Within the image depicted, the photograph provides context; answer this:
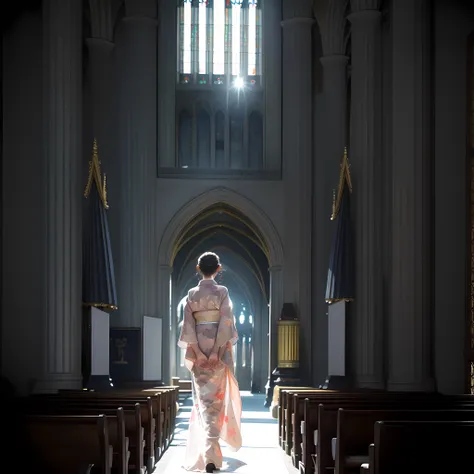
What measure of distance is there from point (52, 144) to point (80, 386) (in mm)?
3571

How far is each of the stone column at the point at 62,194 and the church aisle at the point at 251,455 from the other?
6.68 ft

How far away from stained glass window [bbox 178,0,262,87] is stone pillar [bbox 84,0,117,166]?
2.57 m

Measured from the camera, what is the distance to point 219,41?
75.3 feet

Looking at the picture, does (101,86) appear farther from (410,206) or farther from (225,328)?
(225,328)

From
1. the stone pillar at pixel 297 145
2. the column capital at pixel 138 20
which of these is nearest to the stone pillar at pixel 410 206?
the stone pillar at pixel 297 145

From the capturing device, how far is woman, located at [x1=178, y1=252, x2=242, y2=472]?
9.05 meters

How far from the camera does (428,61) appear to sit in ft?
50.9

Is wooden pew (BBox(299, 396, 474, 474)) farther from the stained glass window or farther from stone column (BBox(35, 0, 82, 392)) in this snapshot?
the stained glass window

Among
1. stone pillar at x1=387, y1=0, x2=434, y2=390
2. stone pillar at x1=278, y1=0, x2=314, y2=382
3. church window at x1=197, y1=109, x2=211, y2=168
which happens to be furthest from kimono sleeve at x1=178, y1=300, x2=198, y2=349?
church window at x1=197, y1=109, x2=211, y2=168

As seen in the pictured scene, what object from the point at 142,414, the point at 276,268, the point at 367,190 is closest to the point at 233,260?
the point at 276,268

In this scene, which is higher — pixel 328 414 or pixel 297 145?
pixel 297 145

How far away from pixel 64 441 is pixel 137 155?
49.1ft

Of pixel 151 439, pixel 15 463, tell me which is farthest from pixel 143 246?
pixel 15 463

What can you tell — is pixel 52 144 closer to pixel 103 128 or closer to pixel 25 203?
pixel 25 203
